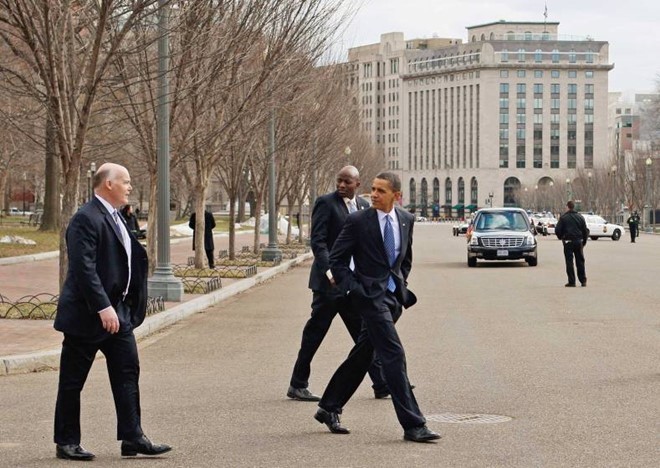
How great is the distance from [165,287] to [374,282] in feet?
38.2

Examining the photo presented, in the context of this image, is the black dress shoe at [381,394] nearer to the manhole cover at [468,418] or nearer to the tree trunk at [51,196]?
the manhole cover at [468,418]

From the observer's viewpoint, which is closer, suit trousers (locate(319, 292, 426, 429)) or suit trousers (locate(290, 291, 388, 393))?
suit trousers (locate(319, 292, 426, 429))

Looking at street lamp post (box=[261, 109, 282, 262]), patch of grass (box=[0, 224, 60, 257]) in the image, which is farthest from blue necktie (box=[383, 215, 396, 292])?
street lamp post (box=[261, 109, 282, 262])

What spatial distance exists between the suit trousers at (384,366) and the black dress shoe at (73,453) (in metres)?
1.79

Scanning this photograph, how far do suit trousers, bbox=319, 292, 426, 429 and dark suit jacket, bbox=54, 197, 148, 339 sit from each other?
1.63 meters

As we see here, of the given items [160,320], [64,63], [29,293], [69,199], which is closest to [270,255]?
[29,293]

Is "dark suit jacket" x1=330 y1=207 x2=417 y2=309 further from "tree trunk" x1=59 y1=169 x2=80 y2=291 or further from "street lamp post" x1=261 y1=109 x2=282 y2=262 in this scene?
"street lamp post" x1=261 y1=109 x2=282 y2=262

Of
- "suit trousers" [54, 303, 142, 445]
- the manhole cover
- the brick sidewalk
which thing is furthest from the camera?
the brick sidewalk

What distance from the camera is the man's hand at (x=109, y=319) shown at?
7227mm

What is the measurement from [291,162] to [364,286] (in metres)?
36.9

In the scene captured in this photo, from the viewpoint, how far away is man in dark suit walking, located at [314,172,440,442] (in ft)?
26.9

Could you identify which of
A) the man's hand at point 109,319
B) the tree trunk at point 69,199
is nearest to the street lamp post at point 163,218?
the tree trunk at point 69,199

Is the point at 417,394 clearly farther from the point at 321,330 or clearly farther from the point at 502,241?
the point at 502,241

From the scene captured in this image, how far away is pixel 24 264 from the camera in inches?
1201
